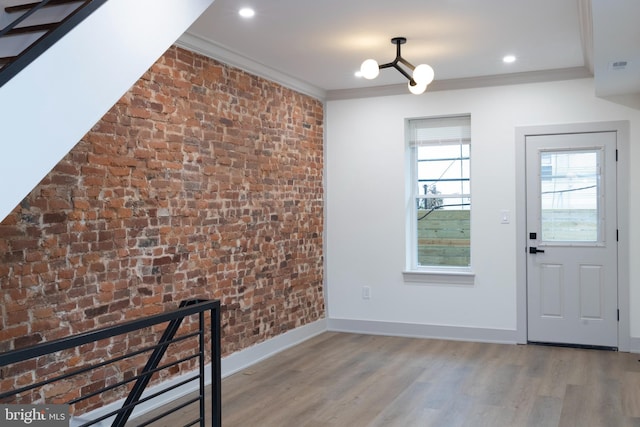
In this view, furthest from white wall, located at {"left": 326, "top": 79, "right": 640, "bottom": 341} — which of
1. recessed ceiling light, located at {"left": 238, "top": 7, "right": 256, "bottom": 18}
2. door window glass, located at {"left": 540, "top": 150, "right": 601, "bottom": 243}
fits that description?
recessed ceiling light, located at {"left": 238, "top": 7, "right": 256, "bottom": 18}

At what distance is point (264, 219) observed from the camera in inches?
222

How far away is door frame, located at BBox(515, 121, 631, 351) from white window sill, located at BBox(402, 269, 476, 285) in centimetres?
A: 50

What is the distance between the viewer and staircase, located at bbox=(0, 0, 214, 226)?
1.91 m

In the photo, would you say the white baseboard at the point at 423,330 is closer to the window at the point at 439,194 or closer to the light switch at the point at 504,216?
the window at the point at 439,194

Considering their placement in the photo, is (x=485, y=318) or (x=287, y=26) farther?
(x=485, y=318)

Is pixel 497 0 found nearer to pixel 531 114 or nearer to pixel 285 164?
pixel 531 114

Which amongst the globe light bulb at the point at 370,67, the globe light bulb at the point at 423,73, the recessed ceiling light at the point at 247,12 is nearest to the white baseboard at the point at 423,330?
the globe light bulb at the point at 423,73

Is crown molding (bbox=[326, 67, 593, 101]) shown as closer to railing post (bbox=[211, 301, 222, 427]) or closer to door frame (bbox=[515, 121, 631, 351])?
door frame (bbox=[515, 121, 631, 351])

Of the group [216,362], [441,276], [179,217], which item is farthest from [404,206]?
[216,362]

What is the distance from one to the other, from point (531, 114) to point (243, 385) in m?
3.76

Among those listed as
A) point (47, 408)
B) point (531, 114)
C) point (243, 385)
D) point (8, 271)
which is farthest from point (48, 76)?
point (531, 114)

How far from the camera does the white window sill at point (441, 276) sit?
6246 millimetres

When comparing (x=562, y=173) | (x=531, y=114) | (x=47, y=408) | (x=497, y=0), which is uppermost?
(x=497, y=0)

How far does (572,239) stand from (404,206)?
169 cm
